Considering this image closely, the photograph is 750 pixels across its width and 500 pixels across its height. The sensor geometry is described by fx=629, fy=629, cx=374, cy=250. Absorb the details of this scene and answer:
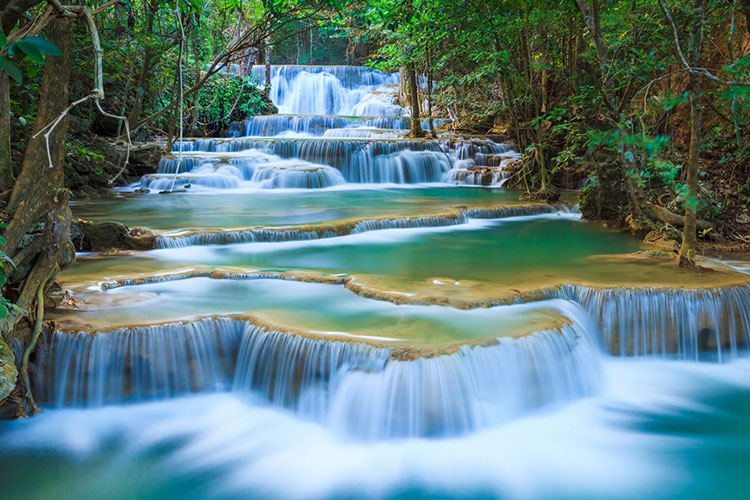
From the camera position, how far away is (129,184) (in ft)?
44.8

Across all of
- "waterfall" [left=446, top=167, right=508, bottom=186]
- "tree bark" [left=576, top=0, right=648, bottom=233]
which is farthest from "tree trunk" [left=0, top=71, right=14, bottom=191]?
"waterfall" [left=446, top=167, right=508, bottom=186]

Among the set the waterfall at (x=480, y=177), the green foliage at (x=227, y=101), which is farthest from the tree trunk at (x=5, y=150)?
the green foliage at (x=227, y=101)

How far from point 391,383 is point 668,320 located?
2874 mm

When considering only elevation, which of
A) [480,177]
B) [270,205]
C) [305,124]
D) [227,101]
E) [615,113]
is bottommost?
[270,205]

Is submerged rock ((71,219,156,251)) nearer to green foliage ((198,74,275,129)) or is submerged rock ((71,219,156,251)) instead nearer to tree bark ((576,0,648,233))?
Answer: tree bark ((576,0,648,233))

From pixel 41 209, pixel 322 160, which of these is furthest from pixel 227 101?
pixel 41 209

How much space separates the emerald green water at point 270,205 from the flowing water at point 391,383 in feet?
8.41

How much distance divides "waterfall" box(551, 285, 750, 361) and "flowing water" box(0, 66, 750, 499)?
0.6 inches

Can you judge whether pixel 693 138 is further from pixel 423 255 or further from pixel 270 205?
pixel 270 205

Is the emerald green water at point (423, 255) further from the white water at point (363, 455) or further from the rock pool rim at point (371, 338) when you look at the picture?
the white water at point (363, 455)

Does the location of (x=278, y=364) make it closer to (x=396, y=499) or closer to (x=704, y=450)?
(x=396, y=499)

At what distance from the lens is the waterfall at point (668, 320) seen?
18.5 ft

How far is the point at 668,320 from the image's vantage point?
567cm

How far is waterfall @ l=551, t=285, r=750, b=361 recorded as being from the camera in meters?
5.65
